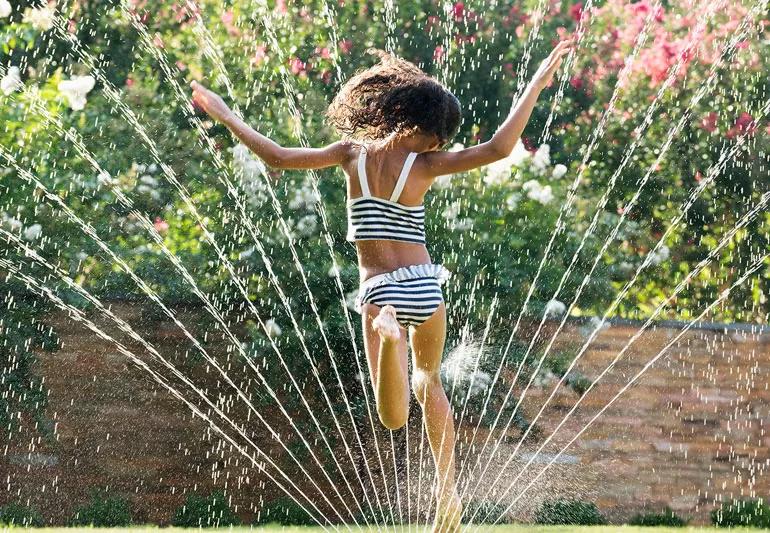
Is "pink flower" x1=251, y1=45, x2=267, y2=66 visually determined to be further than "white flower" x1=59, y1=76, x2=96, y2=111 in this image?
Yes

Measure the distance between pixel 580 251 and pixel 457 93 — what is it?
1.83m

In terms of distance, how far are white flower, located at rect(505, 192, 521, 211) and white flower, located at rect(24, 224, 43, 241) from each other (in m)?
2.55

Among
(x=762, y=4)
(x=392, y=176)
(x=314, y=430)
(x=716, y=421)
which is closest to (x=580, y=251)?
(x=716, y=421)

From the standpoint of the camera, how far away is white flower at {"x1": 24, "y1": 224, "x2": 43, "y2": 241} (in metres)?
6.47

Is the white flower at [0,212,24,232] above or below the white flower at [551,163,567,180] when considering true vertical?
below

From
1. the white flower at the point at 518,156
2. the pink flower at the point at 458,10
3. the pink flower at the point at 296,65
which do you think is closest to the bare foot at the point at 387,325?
the white flower at the point at 518,156

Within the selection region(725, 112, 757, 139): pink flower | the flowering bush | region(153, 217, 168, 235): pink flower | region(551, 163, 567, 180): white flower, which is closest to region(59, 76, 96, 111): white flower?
the flowering bush

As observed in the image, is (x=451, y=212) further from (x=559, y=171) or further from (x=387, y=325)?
(x=387, y=325)

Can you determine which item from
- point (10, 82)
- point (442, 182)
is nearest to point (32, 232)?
point (10, 82)

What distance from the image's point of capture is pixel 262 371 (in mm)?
6625

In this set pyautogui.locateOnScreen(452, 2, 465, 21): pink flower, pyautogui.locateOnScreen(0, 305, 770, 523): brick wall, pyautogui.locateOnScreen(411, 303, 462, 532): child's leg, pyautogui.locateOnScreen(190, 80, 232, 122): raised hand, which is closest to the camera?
pyautogui.locateOnScreen(190, 80, 232, 122): raised hand

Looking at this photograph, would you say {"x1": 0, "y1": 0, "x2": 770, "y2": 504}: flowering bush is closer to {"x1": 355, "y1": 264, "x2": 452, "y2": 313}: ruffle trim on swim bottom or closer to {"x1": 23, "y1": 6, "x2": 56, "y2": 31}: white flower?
{"x1": 23, "y1": 6, "x2": 56, "y2": 31}: white flower

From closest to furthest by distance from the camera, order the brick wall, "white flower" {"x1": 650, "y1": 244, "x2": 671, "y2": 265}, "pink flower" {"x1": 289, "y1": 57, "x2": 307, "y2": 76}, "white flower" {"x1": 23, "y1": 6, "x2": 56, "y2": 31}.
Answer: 1. the brick wall
2. "white flower" {"x1": 23, "y1": 6, "x2": 56, "y2": 31}
3. "white flower" {"x1": 650, "y1": 244, "x2": 671, "y2": 265}
4. "pink flower" {"x1": 289, "y1": 57, "x2": 307, "y2": 76}

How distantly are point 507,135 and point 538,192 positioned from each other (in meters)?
3.32
